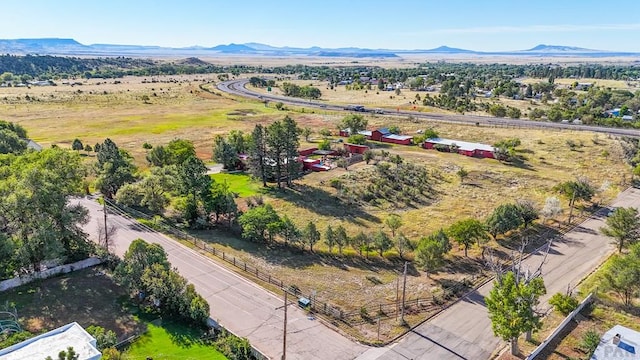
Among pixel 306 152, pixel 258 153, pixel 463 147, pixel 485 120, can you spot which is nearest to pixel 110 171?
pixel 258 153

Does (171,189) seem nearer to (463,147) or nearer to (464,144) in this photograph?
(463,147)

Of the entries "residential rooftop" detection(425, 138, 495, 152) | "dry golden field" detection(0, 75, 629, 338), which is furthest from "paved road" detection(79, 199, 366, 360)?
"residential rooftop" detection(425, 138, 495, 152)

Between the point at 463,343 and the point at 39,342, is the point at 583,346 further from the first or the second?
the point at 39,342

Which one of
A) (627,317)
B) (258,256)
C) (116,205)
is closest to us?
(627,317)

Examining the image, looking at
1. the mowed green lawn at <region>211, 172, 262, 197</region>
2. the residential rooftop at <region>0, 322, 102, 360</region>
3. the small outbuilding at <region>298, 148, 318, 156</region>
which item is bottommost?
the mowed green lawn at <region>211, 172, 262, 197</region>

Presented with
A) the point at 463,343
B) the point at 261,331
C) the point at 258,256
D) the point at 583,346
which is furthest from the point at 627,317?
the point at 258,256

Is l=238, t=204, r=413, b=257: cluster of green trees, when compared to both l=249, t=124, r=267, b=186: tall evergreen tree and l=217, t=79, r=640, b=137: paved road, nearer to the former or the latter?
l=249, t=124, r=267, b=186: tall evergreen tree
